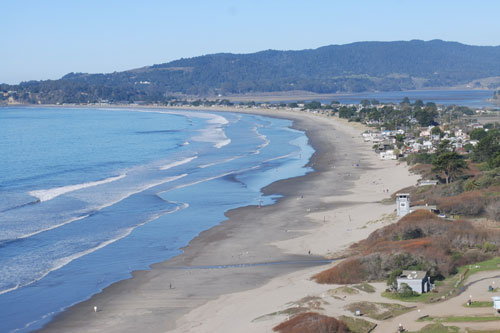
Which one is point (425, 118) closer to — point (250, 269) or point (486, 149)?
point (486, 149)

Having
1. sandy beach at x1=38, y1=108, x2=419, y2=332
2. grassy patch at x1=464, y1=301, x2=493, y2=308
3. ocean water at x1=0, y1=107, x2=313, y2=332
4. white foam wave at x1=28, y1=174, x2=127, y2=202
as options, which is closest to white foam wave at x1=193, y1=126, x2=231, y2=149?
ocean water at x1=0, y1=107, x2=313, y2=332

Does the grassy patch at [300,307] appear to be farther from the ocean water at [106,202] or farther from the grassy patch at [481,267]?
the ocean water at [106,202]

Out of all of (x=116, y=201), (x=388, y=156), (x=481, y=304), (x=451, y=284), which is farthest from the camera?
(x=388, y=156)

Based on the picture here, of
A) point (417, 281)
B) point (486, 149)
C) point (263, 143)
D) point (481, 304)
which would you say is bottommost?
point (263, 143)

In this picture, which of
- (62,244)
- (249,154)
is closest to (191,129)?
(249,154)

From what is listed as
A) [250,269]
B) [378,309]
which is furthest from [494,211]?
[378,309]

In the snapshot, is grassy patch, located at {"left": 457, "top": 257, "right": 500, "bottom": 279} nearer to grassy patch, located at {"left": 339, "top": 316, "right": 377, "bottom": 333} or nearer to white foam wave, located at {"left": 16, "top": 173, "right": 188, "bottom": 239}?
grassy patch, located at {"left": 339, "top": 316, "right": 377, "bottom": 333}
